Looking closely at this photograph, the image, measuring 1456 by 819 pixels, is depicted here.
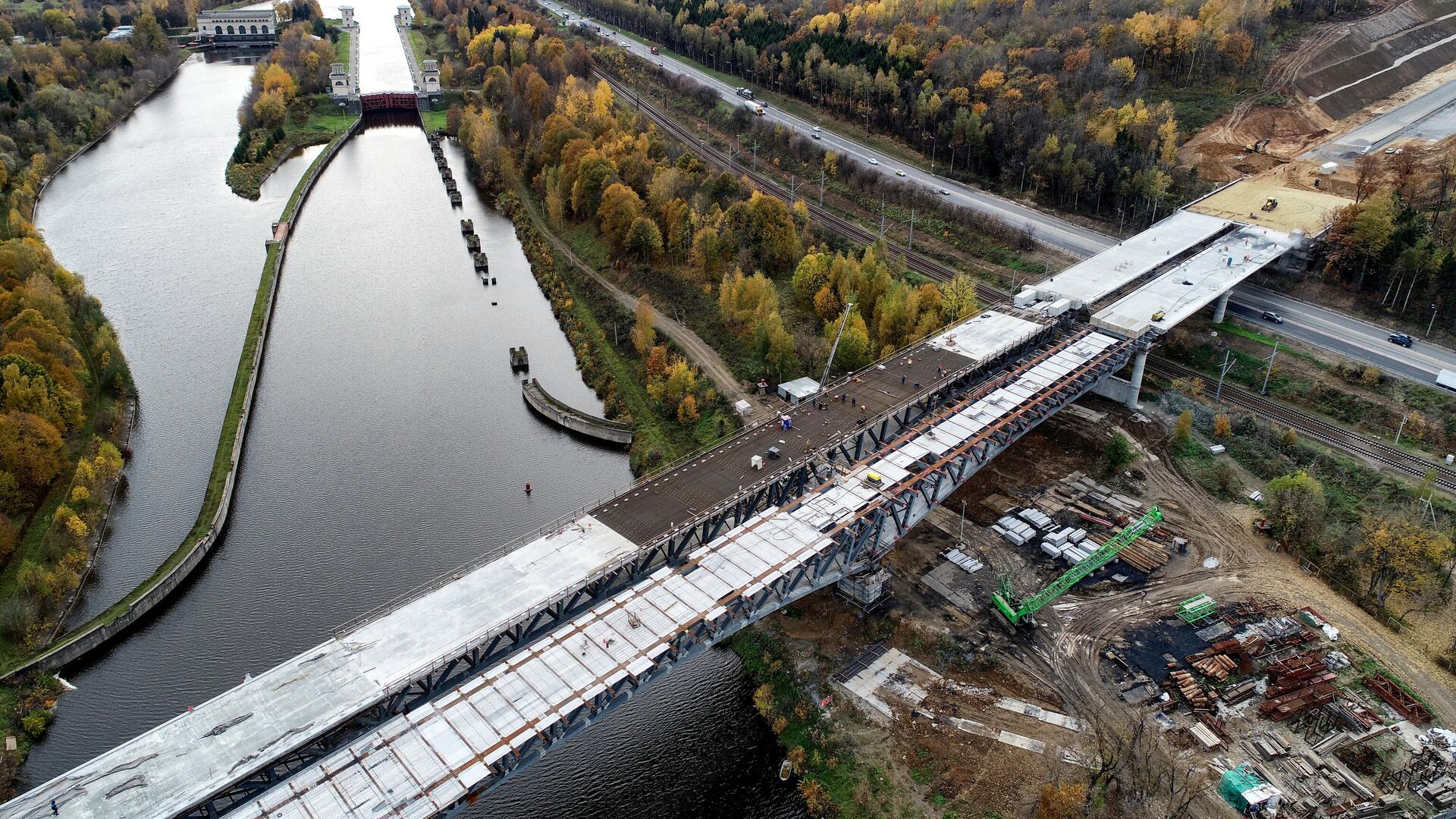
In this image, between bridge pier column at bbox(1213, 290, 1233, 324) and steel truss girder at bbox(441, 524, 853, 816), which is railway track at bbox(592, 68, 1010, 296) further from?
steel truss girder at bbox(441, 524, 853, 816)

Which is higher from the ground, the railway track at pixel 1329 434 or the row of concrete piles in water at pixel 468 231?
the railway track at pixel 1329 434

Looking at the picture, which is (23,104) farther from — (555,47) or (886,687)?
(886,687)

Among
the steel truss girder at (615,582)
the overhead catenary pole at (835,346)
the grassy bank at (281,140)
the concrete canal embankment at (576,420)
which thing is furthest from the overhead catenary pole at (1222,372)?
the grassy bank at (281,140)

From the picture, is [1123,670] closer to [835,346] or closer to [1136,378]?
[1136,378]

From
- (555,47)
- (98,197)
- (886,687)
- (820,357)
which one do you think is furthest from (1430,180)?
(98,197)

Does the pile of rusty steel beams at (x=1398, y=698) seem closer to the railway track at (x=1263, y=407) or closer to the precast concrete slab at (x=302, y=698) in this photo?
the railway track at (x=1263, y=407)

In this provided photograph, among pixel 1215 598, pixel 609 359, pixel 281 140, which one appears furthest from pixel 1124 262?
pixel 281 140

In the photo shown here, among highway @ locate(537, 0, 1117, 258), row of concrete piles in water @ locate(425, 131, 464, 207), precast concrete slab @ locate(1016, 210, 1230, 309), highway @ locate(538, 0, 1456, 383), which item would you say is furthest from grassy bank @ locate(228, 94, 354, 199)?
precast concrete slab @ locate(1016, 210, 1230, 309)
